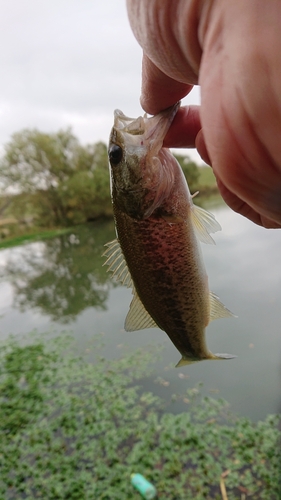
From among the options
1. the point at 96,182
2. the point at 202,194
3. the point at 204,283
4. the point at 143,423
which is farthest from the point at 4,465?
the point at 202,194

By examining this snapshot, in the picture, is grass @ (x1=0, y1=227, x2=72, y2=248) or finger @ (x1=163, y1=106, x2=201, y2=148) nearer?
finger @ (x1=163, y1=106, x2=201, y2=148)

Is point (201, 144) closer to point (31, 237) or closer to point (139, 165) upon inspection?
point (139, 165)

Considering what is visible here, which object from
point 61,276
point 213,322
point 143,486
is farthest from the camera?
point 61,276

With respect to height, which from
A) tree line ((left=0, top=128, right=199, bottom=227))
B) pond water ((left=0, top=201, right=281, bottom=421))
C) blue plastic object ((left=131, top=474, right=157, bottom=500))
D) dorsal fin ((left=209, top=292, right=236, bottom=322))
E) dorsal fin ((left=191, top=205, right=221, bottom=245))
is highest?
dorsal fin ((left=191, top=205, right=221, bottom=245))

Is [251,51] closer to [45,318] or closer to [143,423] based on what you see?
[143,423]

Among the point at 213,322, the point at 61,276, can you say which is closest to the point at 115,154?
the point at 213,322

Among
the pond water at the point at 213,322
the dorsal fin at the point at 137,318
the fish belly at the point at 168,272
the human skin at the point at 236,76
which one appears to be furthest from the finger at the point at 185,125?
the pond water at the point at 213,322

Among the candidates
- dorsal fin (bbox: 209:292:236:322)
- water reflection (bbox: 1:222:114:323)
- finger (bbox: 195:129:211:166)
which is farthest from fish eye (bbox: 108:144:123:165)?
water reflection (bbox: 1:222:114:323)

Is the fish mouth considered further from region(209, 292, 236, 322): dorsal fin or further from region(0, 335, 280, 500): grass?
region(0, 335, 280, 500): grass
